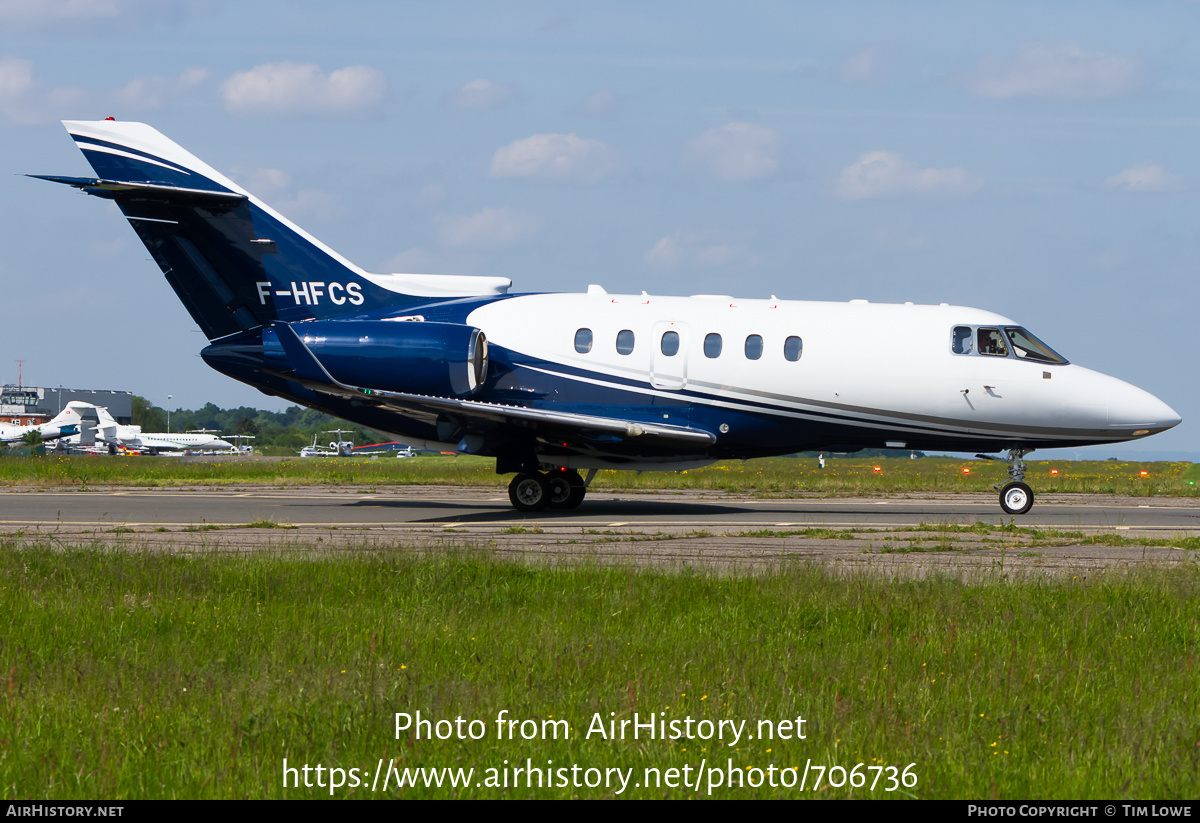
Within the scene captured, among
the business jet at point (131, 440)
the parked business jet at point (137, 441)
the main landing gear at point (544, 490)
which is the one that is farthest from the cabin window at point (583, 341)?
the parked business jet at point (137, 441)

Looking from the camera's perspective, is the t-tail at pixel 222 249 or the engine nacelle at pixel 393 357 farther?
the t-tail at pixel 222 249

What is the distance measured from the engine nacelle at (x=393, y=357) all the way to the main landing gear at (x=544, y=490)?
2.20 metres

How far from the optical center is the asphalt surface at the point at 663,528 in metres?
13.2

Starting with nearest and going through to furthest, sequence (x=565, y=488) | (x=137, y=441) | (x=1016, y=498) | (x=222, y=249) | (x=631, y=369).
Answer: (x=631, y=369) → (x=1016, y=498) → (x=565, y=488) → (x=222, y=249) → (x=137, y=441)

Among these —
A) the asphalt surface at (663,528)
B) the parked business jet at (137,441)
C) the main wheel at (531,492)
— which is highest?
the parked business jet at (137,441)

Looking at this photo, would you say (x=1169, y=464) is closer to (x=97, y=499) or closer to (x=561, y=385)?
(x=561, y=385)

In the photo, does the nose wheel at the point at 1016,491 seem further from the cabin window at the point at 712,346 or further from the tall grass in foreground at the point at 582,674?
the tall grass in foreground at the point at 582,674

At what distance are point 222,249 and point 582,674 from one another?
17.3 metres

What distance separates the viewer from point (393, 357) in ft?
65.9

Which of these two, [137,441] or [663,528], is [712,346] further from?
[137,441]

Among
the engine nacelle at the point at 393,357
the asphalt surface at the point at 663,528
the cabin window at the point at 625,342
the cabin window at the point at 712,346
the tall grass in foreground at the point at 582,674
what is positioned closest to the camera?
the tall grass in foreground at the point at 582,674

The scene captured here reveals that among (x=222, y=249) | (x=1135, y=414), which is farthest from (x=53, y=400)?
(x=1135, y=414)

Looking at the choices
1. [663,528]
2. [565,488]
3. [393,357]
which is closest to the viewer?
[663,528]

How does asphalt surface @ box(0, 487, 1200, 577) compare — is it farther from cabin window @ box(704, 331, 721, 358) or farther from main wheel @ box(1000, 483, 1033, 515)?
cabin window @ box(704, 331, 721, 358)
